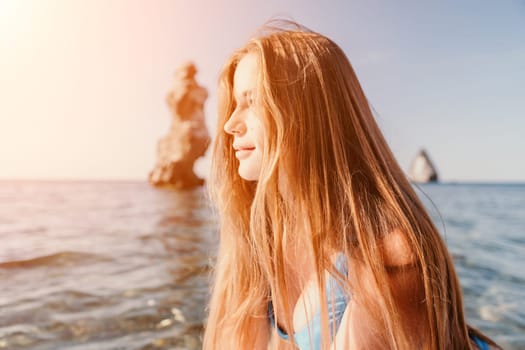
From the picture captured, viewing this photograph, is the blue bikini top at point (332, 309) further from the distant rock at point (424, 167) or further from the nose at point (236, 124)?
the distant rock at point (424, 167)

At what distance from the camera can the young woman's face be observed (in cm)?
115

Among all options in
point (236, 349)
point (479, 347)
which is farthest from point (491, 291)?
point (236, 349)

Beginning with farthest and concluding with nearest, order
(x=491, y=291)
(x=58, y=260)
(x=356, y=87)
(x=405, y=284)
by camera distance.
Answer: (x=58, y=260) → (x=491, y=291) → (x=356, y=87) → (x=405, y=284)

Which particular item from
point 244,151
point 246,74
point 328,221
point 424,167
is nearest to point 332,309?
point 328,221

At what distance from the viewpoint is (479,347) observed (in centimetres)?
107

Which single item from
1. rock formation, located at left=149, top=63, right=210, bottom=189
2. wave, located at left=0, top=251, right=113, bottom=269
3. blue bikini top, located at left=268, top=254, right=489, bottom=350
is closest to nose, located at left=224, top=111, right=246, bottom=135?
blue bikini top, located at left=268, top=254, right=489, bottom=350

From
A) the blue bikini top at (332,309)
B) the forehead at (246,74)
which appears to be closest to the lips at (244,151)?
the forehead at (246,74)

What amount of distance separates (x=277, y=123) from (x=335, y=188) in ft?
0.82

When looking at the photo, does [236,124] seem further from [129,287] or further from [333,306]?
[129,287]

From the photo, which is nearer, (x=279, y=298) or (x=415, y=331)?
(x=415, y=331)

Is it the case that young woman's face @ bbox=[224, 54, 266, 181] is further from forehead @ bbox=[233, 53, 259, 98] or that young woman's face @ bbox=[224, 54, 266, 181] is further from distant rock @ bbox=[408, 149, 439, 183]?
distant rock @ bbox=[408, 149, 439, 183]

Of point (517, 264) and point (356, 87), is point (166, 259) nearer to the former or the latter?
point (356, 87)

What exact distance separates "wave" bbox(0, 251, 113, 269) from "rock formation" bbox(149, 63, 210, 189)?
69.7ft

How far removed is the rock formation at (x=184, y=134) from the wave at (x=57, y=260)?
21250 mm
